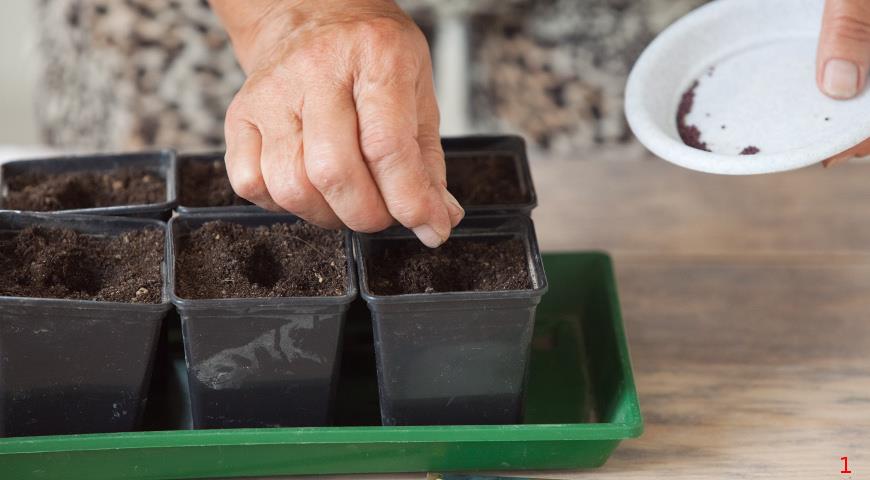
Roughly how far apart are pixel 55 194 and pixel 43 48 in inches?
33.1

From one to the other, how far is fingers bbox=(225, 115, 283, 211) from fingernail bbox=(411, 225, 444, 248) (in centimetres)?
13

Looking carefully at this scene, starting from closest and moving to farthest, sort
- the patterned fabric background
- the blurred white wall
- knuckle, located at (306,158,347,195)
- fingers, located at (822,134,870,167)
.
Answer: knuckle, located at (306,158,347,195), fingers, located at (822,134,870,167), the patterned fabric background, the blurred white wall

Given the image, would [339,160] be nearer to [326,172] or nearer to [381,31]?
[326,172]

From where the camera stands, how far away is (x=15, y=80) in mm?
2158

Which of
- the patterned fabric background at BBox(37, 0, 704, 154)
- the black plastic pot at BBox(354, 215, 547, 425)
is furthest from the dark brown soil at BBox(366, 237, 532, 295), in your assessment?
the patterned fabric background at BBox(37, 0, 704, 154)

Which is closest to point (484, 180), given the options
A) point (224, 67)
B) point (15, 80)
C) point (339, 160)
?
point (339, 160)

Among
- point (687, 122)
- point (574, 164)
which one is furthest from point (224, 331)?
point (574, 164)

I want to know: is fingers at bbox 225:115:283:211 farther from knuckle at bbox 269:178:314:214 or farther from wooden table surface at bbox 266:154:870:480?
wooden table surface at bbox 266:154:870:480

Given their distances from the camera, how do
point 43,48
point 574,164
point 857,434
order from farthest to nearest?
point 43,48, point 574,164, point 857,434

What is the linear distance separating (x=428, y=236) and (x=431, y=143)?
79 millimetres

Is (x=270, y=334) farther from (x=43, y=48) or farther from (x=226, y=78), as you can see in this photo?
(x=43, y=48)

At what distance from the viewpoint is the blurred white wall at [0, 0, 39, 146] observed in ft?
6.94

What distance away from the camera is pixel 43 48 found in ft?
5.44

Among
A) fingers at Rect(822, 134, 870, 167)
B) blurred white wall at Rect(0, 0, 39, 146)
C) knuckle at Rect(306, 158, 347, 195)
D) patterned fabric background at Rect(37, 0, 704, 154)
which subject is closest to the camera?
knuckle at Rect(306, 158, 347, 195)
